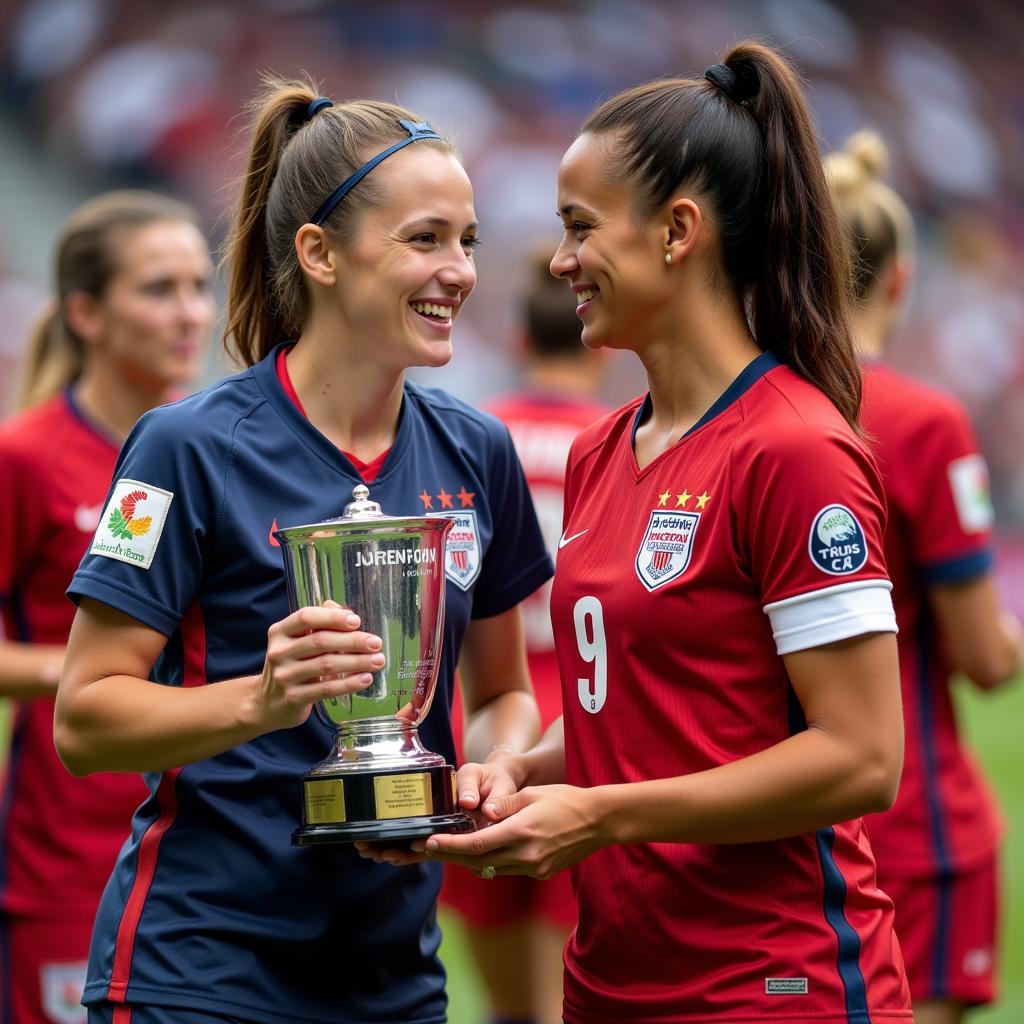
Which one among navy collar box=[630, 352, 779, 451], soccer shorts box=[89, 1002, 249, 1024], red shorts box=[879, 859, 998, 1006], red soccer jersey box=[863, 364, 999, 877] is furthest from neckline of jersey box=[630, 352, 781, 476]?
red shorts box=[879, 859, 998, 1006]

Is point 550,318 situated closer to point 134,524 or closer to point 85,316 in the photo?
point 85,316

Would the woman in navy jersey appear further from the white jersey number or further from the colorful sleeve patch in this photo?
the colorful sleeve patch

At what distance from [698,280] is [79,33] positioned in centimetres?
1860

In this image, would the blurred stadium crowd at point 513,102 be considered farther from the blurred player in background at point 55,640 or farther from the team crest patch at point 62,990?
the team crest patch at point 62,990

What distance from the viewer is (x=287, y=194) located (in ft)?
8.41

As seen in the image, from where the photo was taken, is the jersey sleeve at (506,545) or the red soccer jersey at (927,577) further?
the red soccer jersey at (927,577)

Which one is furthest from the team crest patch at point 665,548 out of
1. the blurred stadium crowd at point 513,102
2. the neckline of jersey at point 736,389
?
the blurred stadium crowd at point 513,102

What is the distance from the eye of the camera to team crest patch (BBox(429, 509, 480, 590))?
254 cm

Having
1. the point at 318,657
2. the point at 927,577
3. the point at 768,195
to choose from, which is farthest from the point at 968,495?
the point at 318,657

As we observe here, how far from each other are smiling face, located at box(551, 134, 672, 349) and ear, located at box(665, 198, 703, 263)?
12 mm

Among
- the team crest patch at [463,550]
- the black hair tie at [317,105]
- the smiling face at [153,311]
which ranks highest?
the smiling face at [153,311]

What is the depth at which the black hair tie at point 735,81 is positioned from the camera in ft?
7.86

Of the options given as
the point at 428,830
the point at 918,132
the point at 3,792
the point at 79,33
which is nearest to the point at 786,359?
the point at 428,830

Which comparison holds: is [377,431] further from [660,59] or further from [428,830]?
[660,59]
